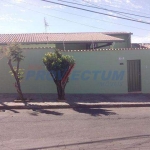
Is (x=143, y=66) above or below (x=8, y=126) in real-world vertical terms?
above

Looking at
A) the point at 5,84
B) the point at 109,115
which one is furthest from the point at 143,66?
the point at 5,84

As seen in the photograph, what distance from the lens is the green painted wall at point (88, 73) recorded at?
47.8 ft

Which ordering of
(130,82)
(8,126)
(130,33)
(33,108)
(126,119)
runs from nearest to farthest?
(8,126) < (126,119) < (33,108) < (130,82) < (130,33)

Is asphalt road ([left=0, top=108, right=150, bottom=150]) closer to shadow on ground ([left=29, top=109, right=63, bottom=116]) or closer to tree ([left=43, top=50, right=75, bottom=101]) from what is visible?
shadow on ground ([left=29, top=109, right=63, bottom=116])

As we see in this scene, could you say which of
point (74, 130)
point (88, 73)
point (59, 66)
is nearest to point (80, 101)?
point (59, 66)

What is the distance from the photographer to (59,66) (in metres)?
12.5

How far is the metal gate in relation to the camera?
15.6 metres

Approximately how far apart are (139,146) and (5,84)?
9.77m

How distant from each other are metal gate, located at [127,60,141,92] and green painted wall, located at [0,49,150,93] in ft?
0.70

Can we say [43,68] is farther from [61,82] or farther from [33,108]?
[33,108]

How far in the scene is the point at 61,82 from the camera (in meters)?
13.1

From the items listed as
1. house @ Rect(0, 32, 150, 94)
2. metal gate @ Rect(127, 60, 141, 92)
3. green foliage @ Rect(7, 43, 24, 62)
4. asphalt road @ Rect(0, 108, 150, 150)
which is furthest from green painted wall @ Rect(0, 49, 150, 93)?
asphalt road @ Rect(0, 108, 150, 150)

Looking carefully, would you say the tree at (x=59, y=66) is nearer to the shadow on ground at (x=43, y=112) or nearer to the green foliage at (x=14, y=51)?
the green foliage at (x=14, y=51)

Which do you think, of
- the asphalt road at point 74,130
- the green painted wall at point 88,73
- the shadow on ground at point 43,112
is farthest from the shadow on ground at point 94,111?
the green painted wall at point 88,73
